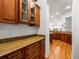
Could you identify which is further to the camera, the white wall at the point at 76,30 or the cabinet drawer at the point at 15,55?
the white wall at the point at 76,30

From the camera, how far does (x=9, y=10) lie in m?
2.33

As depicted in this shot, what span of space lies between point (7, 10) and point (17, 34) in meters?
1.19

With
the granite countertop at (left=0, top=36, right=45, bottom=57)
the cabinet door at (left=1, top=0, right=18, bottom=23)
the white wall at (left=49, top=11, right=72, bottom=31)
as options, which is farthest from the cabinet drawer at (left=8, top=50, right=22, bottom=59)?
the white wall at (left=49, top=11, right=72, bottom=31)

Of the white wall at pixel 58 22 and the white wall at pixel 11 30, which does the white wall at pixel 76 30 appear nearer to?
the white wall at pixel 11 30

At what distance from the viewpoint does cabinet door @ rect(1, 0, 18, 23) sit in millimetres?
2154

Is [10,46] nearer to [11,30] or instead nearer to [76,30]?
[11,30]

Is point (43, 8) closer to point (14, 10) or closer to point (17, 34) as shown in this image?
point (17, 34)

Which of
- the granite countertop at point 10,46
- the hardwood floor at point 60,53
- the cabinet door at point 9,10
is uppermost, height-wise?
the cabinet door at point 9,10

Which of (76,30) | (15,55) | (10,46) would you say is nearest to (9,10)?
(10,46)

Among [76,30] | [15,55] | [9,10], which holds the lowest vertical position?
[15,55]

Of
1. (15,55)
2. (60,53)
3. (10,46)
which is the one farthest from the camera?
(60,53)

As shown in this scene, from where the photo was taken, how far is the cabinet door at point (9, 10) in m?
2.15

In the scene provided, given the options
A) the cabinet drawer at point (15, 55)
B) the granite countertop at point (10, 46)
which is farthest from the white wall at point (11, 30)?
the cabinet drawer at point (15, 55)

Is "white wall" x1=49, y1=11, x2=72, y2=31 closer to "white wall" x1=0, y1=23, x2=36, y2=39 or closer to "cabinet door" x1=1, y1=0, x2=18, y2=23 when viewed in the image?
"white wall" x1=0, y1=23, x2=36, y2=39
